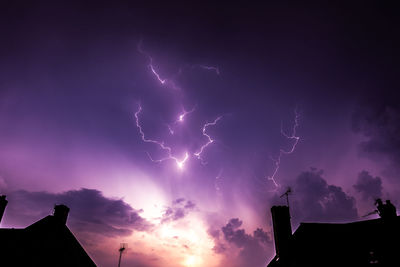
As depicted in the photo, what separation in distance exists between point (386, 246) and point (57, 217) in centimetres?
2257

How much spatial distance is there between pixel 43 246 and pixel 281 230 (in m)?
16.9

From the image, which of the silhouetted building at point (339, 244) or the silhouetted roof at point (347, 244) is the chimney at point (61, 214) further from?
the silhouetted roof at point (347, 244)

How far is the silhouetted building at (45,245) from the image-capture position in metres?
16.9

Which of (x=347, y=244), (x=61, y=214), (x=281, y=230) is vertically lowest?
(x=347, y=244)

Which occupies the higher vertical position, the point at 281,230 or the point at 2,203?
the point at 2,203

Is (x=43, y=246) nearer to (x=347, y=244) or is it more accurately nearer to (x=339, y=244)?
(x=339, y=244)

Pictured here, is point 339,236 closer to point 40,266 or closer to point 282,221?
point 282,221

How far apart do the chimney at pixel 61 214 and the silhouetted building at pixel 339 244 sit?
16743 millimetres

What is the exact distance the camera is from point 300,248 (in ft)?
48.0

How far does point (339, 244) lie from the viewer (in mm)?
13992

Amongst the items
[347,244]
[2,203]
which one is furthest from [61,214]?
[347,244]

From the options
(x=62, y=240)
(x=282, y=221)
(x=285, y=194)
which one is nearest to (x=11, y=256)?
(x=62, y=240)

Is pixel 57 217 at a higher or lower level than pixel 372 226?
higher

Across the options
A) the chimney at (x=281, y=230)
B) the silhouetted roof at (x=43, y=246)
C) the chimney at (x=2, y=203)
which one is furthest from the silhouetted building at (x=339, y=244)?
the chimney at (x=2, y=203)
